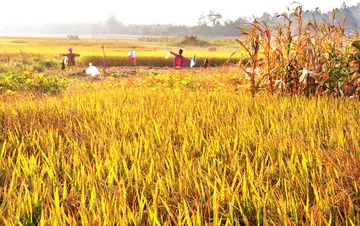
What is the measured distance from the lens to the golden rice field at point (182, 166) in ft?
4.36

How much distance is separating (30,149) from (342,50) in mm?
3314

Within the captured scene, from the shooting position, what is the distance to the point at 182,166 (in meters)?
1.80

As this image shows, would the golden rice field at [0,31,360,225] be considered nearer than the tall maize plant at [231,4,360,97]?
Yes

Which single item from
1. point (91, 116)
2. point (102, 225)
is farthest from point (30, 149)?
point (102, 225)

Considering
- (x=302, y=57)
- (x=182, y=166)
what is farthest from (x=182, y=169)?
(x=302, y=57)

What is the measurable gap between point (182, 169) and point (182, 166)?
116mm

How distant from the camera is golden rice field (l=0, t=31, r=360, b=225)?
4.36ft

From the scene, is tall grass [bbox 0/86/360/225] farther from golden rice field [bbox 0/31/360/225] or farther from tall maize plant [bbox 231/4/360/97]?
tall maize plant [bbox 231/4/360/97]

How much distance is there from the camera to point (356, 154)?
74.8 inches

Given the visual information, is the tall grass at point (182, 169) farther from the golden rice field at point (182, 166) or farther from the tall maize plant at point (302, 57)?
the tall maize plant at point (302, 57)

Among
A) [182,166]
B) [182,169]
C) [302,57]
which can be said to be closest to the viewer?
[182,169]

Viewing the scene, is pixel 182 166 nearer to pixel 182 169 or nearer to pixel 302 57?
pixel 182 169

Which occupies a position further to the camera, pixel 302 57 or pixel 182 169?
pixel 302 57

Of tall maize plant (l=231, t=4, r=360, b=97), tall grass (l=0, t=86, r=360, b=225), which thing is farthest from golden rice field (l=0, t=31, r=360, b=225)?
tall maize plant (l=231, t=4, r=360, b=97)
